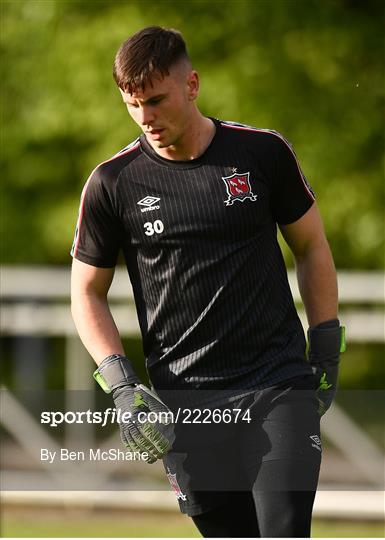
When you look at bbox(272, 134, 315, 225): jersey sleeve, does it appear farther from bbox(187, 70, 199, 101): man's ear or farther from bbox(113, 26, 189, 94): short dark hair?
bbox(113, 26, 189, 94): short dark hair

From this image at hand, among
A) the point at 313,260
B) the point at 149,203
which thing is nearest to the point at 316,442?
the point at 313,260

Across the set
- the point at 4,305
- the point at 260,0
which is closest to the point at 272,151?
the point at 260,0

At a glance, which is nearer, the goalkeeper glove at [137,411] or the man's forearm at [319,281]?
the goalkeeper glove at [137,411]

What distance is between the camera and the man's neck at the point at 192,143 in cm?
423

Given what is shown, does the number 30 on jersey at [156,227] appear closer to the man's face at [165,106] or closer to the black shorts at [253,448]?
the man's face at [165,106]

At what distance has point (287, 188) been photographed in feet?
14.2

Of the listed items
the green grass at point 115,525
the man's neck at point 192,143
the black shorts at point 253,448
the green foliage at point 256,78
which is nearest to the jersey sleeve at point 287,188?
the man's neck at point 192,143

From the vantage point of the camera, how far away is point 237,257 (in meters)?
4.19

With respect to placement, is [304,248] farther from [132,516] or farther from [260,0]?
[260,0]

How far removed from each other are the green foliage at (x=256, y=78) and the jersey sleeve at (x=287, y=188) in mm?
6885

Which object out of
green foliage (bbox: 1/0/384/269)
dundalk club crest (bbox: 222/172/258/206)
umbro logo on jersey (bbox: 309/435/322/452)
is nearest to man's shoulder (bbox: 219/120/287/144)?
dundalk club crest (bbox: 222/172/258/206)

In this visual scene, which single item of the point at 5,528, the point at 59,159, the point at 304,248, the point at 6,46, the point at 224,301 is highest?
the point at 6,46

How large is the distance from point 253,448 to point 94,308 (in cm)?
77

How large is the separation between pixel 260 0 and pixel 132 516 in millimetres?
4891
